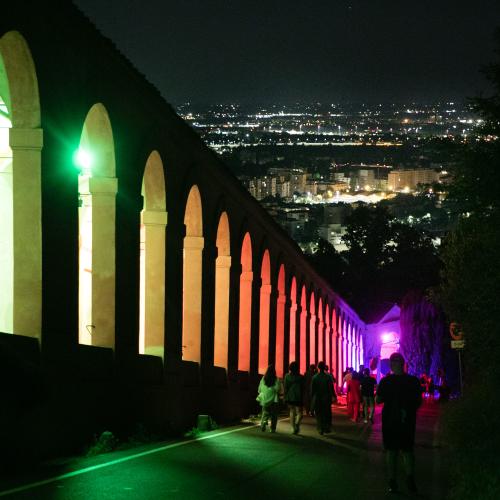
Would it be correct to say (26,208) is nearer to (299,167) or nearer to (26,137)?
(26,137)

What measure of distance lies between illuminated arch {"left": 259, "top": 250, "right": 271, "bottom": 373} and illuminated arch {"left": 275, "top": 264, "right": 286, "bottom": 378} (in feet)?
10.3

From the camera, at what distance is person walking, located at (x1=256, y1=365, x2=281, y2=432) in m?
22.5

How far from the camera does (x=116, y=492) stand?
37.2 ft

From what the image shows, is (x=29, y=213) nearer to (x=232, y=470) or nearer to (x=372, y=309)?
(x=232, y=470)

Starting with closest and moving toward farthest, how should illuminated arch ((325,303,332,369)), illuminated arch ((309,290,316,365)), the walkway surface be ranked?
the walkway surface
illuminated arch ((309,290,316,365))
illuminated arch ((325,303,332,369))

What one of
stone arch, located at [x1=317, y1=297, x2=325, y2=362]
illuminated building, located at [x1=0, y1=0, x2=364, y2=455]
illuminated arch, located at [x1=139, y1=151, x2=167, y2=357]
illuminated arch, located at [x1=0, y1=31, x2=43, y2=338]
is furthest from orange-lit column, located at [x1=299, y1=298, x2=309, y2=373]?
illuminated arch, located at [x1=0, y1=31, x2=43, y2=338]

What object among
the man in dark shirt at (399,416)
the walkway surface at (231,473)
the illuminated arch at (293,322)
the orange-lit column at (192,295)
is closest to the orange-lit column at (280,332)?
the illuminated arch at (293,322)

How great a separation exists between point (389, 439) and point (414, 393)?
0.62m

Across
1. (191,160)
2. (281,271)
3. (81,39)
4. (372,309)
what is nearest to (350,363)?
(372,309)

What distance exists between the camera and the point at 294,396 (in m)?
22.9

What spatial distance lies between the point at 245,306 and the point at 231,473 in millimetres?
19520

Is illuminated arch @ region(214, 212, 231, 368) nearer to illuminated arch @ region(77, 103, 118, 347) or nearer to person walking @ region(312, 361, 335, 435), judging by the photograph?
person walking @ region(312, 361, 335, 435)

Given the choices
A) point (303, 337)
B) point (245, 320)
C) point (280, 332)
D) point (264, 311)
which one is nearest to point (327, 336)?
point (303, 337)

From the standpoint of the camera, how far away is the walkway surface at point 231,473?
11586 millimetres
